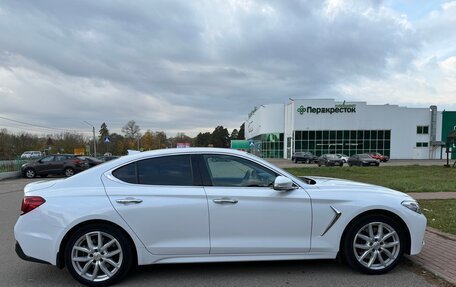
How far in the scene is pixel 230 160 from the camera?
4.67 meters

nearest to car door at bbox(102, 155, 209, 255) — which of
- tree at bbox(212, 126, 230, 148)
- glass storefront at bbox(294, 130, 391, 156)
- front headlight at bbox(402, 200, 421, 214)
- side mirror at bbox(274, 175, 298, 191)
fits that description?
side mirror at bbox(274, 175, 298, 191)

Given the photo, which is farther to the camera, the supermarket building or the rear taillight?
the supermarket building

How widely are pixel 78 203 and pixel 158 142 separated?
106905 mm

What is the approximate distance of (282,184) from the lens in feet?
14.3

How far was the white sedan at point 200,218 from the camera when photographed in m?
4.26

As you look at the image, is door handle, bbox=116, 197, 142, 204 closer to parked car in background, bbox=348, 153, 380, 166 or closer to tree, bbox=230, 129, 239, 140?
parked car in background, bbox=348, 153, 380, 166

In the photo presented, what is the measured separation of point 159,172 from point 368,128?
64.5m

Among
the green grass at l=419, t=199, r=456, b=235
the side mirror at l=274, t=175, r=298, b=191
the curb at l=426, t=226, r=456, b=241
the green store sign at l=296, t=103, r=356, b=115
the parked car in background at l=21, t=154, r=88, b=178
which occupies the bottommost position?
the parked car in background at l=21, t=154, r=88, b=178

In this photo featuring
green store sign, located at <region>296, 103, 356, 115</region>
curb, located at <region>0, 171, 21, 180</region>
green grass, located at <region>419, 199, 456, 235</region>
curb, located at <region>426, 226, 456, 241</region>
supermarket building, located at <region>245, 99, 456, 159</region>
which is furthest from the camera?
supermarket building, located at <region>245, 99, 456, 159</region>

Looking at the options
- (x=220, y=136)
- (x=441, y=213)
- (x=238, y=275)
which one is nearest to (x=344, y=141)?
(x=441, y=213)

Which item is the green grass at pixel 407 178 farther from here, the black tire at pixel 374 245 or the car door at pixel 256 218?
the car door at pixel 256 218

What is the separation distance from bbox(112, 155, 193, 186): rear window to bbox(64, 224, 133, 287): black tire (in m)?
0.64

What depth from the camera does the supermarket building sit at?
63812mm

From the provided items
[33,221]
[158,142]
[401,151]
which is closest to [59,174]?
[33,221]
